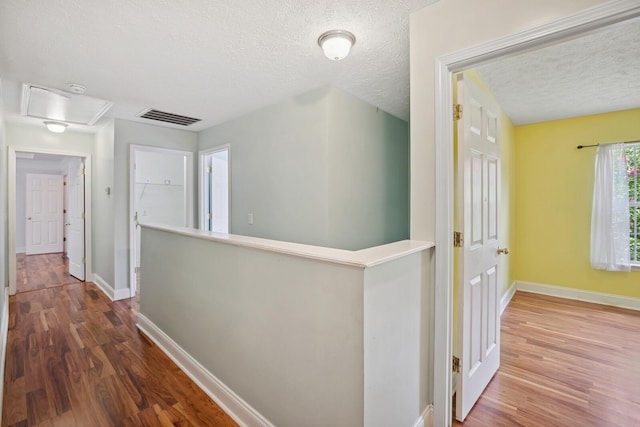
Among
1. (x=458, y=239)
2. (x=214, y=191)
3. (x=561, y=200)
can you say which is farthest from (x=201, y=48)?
(x=561, y=200)

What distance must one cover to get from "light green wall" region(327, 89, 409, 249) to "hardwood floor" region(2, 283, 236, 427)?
1.68m

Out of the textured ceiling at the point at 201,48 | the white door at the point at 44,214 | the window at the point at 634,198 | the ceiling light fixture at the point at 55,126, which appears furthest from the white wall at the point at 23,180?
the window at the point at 634,198

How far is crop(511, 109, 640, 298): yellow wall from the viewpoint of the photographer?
3.64 m

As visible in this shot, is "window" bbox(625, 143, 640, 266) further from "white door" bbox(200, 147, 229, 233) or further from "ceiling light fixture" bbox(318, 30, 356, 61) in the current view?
"white door" bbox(200, 147, 229, 233)

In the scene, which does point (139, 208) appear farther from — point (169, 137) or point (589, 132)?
point (589, 132)

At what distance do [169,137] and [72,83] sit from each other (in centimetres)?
164

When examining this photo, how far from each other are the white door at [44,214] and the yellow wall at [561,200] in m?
9.80

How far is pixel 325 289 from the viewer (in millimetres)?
1273

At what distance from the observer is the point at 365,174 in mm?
3184

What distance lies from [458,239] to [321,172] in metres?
1.46

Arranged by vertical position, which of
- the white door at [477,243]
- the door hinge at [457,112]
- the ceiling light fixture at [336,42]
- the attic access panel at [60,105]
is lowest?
the white door at [477,243]

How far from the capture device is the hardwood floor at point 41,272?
177 inches

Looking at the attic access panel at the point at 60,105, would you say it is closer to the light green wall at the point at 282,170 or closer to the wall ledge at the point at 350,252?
the light green wall at the point at 282,170

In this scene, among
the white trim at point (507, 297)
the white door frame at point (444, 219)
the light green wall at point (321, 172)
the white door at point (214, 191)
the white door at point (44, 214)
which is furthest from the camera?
the white door at point (44, 214)
